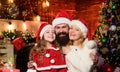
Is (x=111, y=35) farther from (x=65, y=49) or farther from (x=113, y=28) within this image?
(x=65, y=49)

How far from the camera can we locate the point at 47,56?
2.63 meters

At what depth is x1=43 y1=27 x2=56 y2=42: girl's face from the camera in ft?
8.54

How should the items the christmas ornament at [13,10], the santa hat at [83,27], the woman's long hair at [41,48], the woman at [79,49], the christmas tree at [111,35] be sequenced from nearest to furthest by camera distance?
the woman at [79,49] < the santa hat at [83,27] < the woman's long hair at [41,48] < the christmas tree at [111,35] < the christmas ornament at [13,10]

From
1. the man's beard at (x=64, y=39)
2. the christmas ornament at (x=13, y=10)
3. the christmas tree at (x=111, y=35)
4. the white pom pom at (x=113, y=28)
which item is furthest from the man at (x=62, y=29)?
the christmas ornament at (x=13, y=10)

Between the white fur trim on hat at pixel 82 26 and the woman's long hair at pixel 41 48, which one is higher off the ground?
the white fur trim on hat at pixel 82 26

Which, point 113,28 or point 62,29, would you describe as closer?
point 62,29

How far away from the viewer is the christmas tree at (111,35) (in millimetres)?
4082

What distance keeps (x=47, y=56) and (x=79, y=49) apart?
1.05 feet

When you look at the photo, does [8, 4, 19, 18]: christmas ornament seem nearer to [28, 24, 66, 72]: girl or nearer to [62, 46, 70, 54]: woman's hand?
[28, 24, 66, 72]: girl

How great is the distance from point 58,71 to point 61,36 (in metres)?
0.31

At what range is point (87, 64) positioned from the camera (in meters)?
2.40

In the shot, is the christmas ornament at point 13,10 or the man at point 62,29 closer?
the man at point 62,29

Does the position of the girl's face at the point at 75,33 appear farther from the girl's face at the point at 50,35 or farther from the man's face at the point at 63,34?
the girl's face at the point at 50,35

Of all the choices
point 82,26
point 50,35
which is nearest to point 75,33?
point 82,26
